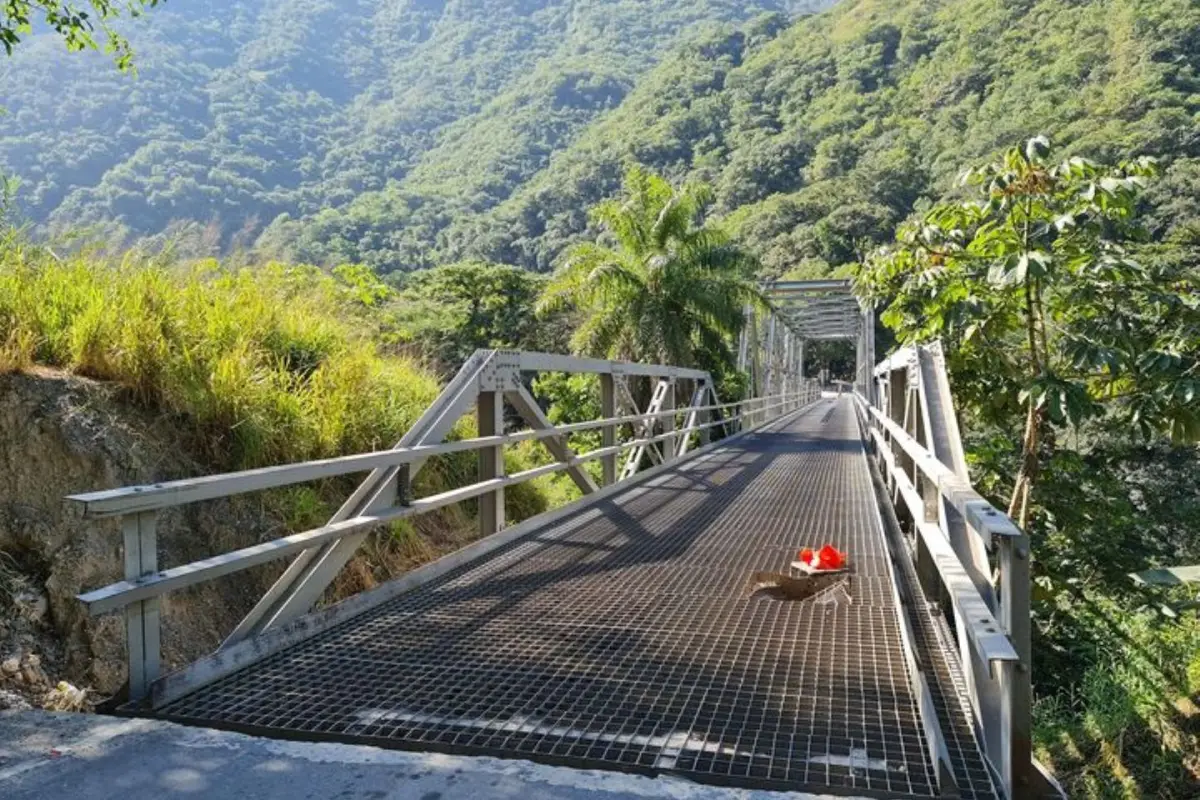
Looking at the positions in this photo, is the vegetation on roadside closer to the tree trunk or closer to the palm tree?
the tree trunk

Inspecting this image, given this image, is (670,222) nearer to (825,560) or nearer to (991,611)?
(825,560)

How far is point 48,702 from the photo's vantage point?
3492mm

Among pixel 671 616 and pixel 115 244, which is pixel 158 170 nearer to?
pixel 115 244

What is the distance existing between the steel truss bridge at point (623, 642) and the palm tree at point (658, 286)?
1519 centimetres

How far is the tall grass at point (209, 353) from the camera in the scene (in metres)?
4.91

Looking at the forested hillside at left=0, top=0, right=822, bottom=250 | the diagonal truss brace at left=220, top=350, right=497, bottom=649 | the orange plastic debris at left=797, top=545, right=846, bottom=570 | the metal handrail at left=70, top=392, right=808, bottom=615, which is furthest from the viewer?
the forested hillside at left=0, top=0, right=822, bottom=250

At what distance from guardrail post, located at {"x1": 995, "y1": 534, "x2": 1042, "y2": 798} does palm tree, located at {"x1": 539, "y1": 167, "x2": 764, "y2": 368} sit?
59.9ft

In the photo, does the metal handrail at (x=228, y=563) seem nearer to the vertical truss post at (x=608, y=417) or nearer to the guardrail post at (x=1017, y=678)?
the guardrail post at (x=1017, y=678)

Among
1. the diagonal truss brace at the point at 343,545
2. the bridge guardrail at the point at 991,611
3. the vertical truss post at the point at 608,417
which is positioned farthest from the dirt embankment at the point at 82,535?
the bridge guardrail at the point at 991,611

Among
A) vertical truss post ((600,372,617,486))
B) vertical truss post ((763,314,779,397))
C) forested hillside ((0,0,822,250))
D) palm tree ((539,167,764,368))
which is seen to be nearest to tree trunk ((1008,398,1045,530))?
vertical truss post ((600,372,617,486))

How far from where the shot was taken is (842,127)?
91.2 m

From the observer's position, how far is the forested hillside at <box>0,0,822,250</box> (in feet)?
215

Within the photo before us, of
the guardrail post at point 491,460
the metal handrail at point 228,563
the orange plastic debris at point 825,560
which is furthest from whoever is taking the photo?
the guardrail post at point 491,460

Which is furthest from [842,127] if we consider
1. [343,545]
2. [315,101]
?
[343,545]
